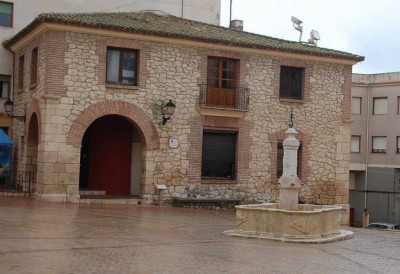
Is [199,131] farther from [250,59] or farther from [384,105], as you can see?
[384,105]

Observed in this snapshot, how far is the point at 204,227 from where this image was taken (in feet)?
50.9

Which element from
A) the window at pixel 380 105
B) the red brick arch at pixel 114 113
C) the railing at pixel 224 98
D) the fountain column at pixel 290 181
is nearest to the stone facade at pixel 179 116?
the red brick arch at pixel 114 113

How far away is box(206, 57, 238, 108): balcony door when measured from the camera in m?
22.2

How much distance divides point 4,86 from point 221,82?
343 inches

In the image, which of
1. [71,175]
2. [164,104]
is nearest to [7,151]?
[71,175]

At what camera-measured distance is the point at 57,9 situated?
26703 millimetres

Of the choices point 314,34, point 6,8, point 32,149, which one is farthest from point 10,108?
point 314,34

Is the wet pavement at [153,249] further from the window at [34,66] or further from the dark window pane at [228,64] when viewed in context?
the dark window pane at [228,64]

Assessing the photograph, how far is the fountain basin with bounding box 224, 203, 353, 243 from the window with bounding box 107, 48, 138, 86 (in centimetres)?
845

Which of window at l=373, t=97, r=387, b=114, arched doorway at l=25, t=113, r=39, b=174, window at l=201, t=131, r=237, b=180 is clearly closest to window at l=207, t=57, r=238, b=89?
window at l=201, t=131, r=237, b=180

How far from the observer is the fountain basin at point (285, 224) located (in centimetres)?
1338

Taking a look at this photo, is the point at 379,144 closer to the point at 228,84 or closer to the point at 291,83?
the point at 291,83

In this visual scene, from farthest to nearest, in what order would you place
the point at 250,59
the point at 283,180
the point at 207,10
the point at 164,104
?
the point at 207,10, the point at 250,59, the point at 164,104, the point at 283,180

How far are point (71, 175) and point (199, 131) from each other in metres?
4.61
